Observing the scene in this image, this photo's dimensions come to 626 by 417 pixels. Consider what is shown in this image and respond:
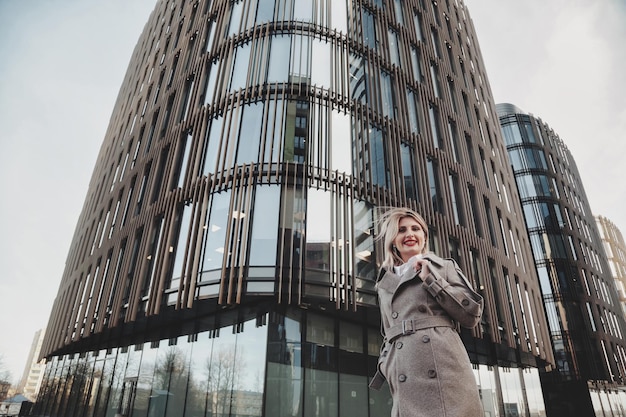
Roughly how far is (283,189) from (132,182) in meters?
10.8

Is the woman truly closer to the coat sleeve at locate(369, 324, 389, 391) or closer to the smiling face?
the coat sleeve at locate(369, 324, 389, 391)

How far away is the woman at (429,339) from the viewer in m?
2.24

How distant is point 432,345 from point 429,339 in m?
0.04

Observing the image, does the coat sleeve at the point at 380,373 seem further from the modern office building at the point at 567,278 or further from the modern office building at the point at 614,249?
the modern office building at the point at 614,249

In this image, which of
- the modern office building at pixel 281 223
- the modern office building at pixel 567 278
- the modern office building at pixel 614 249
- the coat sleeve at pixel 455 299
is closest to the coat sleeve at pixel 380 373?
the coat sleeve at pixel 455 299

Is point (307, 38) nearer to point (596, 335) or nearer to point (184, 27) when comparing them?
point (184, 27)

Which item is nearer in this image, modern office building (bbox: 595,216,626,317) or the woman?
the woman

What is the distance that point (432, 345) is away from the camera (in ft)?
7.74

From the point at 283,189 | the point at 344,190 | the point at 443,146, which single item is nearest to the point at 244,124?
the point at 283,189

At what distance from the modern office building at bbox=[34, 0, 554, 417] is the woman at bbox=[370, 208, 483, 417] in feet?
32.8

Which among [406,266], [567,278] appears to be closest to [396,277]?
[406,266]

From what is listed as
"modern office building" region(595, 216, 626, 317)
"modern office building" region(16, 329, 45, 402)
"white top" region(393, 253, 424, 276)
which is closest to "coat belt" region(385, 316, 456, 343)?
"white top" region(393, 253, 424, 276)

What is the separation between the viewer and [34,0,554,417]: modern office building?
13125 mm

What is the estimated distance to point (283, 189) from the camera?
1408 centimetres
